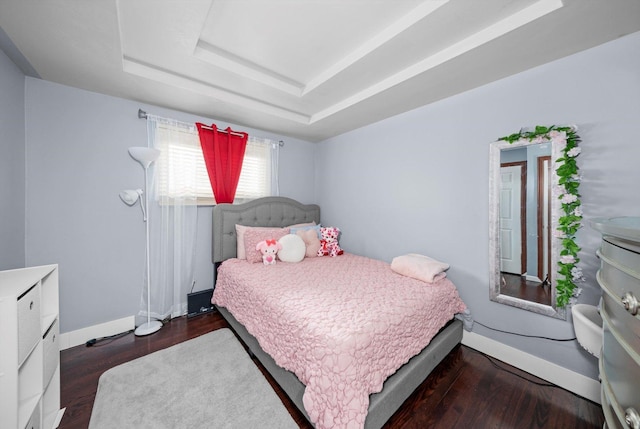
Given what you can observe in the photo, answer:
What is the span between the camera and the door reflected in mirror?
6.05ft

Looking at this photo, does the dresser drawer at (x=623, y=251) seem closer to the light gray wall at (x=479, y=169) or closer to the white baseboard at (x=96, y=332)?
the light gray wall at (x=479, y=169)

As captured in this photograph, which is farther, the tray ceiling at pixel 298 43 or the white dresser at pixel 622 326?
the tray ceiling at pixel 298 43

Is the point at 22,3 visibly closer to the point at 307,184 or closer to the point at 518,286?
the point at 307,184

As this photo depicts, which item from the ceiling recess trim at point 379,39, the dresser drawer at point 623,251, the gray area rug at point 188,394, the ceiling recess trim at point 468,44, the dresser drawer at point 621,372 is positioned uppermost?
the ceiling recess trim at point 379,39

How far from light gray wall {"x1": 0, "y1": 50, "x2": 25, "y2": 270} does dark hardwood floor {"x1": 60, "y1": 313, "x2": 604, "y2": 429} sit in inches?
39.3

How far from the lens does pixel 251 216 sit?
3.17m

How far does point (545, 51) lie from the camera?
5.50 feet

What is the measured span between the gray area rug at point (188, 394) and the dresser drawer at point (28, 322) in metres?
0.69

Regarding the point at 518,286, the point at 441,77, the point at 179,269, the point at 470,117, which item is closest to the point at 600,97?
the point at 470,117

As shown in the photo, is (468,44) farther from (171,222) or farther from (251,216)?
(171,222)

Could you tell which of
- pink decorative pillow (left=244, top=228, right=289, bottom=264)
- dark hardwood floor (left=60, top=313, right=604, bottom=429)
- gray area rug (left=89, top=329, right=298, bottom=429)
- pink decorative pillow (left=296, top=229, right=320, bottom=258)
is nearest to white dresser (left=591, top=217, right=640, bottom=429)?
dark hardwood floor (left=60, top=313, right=604, bottom=429)

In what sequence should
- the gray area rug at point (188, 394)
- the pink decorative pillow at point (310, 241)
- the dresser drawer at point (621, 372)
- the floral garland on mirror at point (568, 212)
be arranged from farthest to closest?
the pink decorative pillow at point (310, 241), the floral garland on mirror at point (568, 212), the gray area rug at point (188, 394), the dresser drawer at point (621, 372)

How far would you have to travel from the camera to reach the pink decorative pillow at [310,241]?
3024mm

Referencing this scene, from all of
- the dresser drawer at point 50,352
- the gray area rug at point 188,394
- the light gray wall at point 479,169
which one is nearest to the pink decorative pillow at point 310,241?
the light gray wall at point 479,169
